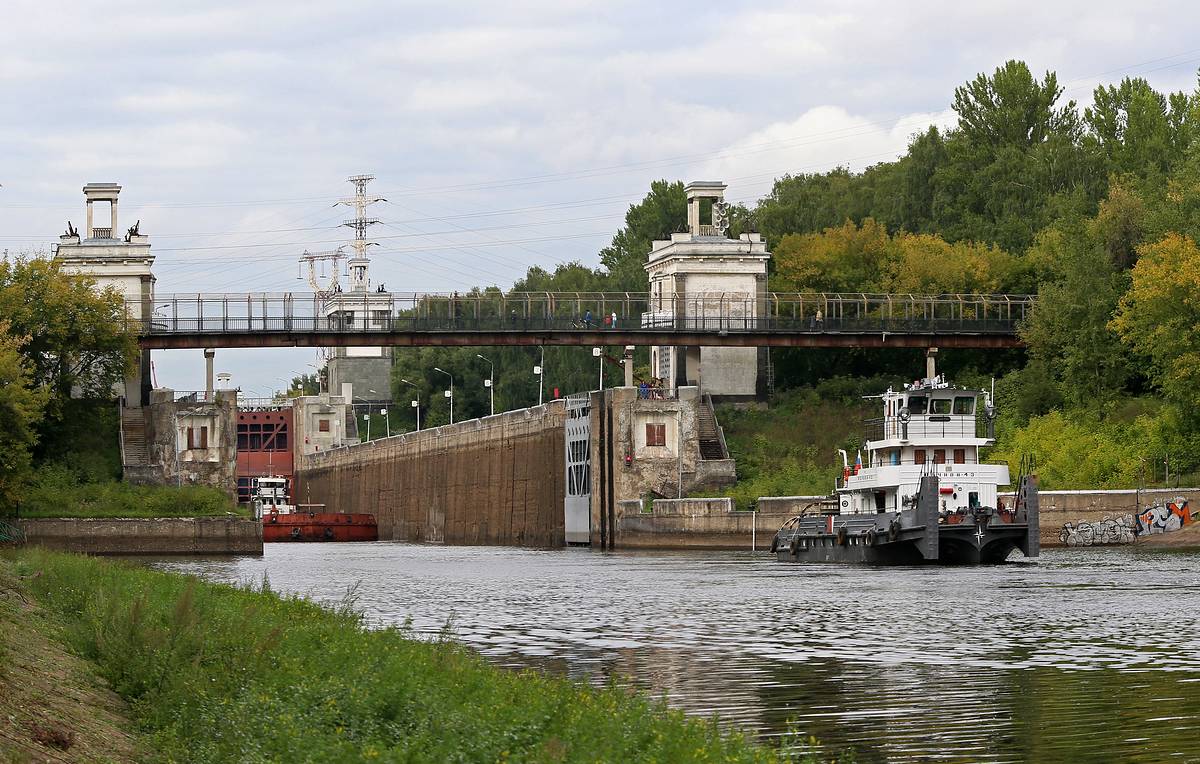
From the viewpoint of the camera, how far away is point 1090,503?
72.6 metres

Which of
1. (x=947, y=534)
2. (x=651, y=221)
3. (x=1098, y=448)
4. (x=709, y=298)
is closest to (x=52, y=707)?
(x=947, y=534)

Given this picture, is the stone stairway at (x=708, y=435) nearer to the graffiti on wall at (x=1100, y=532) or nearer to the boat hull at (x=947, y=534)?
the graffiti on wall at (x=1100, y=532)

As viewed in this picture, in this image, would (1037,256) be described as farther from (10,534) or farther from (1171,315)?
(10,534)

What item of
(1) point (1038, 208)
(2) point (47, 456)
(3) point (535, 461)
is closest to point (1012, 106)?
(1) point (1038, 208)

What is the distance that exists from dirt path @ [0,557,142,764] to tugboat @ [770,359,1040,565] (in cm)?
4015

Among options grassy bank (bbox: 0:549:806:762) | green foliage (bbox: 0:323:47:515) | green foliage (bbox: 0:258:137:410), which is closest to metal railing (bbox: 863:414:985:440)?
green foliage (bbox: 0:323:47:515)

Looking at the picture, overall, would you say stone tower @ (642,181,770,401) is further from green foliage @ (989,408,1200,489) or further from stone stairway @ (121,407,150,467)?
stone stairway @ (121,407,150,467)

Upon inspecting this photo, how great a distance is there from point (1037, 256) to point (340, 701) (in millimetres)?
95401

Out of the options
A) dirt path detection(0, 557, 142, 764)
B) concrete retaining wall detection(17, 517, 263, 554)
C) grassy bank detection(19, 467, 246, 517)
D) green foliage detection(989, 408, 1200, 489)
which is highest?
green foliage detection(989, 408, 1200, 489)

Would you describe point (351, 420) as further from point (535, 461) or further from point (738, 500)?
point (738, 500)

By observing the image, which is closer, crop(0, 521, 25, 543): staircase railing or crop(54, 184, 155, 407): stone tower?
crop(0, 521, 25, 543): staircase railing

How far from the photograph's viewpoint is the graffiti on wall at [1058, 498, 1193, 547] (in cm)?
7112

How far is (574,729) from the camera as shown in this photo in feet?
55.7

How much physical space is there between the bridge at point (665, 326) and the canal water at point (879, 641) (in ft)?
103
